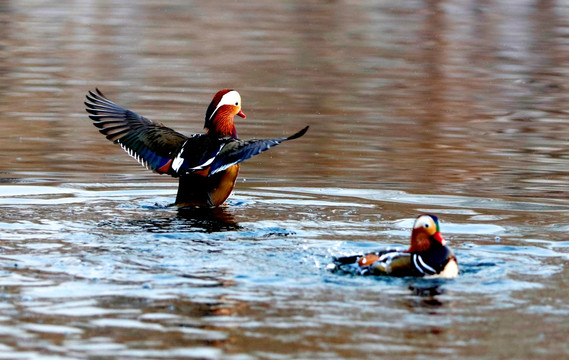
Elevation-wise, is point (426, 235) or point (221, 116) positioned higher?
point (221, 116)

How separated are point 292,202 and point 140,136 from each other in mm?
1581

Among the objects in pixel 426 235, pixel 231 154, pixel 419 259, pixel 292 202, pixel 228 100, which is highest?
pixel 228 100

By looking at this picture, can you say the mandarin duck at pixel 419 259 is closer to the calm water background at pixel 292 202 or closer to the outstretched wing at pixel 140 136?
the calm water background at pixel 292 202

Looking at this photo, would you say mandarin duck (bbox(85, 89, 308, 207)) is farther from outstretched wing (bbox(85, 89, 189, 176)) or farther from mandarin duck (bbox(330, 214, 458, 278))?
mandarin duck (bbox(330, 214, 458, 278))

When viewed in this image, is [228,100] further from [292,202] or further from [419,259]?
[419,259]

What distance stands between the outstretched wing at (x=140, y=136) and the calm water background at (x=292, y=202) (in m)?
0.44

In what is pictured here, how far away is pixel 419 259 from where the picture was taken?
7.49m

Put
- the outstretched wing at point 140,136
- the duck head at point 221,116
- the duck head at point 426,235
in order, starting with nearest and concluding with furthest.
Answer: the duck head at point 426,235 → the outstretched wing at point 140,136 → the duck head at point 221,116

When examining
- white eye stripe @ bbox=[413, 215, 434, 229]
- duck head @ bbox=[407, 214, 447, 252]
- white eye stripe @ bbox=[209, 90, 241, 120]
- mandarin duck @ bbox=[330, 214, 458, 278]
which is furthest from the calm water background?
white eye stripe @ bbox=[209, 90, 241, 120]

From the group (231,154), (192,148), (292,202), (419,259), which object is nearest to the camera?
(419,259)

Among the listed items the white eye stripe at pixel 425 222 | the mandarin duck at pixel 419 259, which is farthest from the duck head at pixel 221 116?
the white eye stripe at pixel 425 222

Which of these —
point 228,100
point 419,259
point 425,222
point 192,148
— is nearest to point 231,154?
point 192,148

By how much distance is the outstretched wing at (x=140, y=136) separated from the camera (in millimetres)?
10320

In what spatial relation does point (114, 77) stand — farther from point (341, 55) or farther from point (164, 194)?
point (164, 194)
